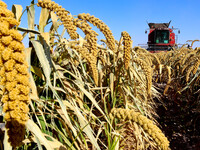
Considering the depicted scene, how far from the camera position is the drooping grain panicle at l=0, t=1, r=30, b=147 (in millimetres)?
462

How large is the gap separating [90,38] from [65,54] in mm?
464

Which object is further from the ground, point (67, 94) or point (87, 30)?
point (87, 30)

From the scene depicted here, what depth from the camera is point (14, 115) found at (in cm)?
46

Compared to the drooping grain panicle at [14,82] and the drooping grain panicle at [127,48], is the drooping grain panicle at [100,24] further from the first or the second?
the drooping grain panicle at [14,82]

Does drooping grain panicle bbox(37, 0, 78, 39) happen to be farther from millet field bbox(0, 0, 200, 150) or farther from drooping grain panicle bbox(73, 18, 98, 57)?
drooping grain panicle bbox(73, 18, 98, 57)

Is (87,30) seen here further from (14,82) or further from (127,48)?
(14,82)

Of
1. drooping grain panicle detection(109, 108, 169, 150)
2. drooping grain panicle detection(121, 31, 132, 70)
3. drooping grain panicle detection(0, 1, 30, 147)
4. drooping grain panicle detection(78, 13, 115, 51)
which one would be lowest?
drooping grain panicle detection(109, 108, 169, 150)

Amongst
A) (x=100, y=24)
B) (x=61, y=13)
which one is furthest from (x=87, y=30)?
(x=61, y=13)

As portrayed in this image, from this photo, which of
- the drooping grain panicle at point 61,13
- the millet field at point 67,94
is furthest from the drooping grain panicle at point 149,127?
the drooping grain panicle at point 61,13

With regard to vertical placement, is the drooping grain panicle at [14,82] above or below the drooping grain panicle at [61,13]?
below

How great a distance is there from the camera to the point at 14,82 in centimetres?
47

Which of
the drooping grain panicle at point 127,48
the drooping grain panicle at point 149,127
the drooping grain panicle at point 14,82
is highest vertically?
the drooping grain panicle at point 127,48

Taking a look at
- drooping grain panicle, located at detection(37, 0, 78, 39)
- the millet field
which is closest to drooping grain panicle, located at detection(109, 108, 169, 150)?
the millet field

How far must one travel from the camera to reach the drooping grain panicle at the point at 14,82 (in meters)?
0.46
